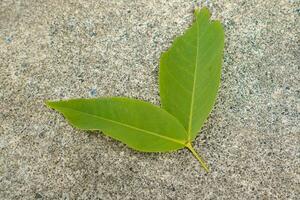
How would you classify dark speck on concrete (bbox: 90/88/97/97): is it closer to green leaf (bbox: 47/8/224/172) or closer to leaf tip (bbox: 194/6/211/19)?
green leaf (bbox: 47/8/224/172)

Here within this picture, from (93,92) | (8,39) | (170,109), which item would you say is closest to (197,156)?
(170,109)

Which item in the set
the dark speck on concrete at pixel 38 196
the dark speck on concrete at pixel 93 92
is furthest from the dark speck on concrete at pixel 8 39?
the dark speck on concrete at pixel 38 196

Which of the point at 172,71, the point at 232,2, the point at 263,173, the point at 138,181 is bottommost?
the point at 138,181

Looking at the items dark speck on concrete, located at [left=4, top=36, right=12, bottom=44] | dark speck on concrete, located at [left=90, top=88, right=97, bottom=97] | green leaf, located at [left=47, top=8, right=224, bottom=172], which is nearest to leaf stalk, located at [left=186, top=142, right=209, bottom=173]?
green leaf, located at [left=47, top=8, right=224, bottom=172]

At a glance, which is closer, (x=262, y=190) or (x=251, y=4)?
(x=262, y=190)

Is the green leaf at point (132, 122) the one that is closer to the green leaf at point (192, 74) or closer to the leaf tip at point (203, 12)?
the green leaf at point (192, 74)

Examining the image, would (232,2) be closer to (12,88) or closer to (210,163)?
(210,163)

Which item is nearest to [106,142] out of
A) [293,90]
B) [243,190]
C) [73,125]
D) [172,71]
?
[73,125]
